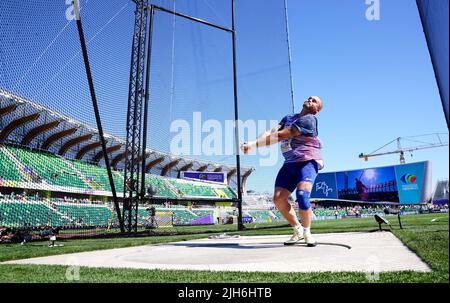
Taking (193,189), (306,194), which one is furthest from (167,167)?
(306,194)

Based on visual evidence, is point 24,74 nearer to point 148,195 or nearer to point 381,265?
point 148,195

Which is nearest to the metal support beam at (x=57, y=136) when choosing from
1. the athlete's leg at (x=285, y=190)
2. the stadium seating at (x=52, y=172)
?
the stadium seating at (x=52, y=172)

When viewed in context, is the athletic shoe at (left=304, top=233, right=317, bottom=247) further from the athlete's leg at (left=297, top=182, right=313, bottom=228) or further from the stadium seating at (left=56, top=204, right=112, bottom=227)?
the stadium seating at (left=56, top=204, right=112, bottom=227)

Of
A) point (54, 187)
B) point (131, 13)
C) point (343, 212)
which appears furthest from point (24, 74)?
point (343, 212)

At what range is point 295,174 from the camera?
12.9 feet

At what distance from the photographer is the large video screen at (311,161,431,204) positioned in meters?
50.8

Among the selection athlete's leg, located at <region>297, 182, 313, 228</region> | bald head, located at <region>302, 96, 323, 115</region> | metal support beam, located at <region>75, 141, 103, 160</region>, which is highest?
metal support beam, located at <region>75, 141, 103, 160</region>

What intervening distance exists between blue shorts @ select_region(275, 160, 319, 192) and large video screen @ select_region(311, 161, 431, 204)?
52.8 meters

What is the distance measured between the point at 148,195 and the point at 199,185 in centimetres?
3464

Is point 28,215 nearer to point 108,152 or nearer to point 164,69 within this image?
point 108,152

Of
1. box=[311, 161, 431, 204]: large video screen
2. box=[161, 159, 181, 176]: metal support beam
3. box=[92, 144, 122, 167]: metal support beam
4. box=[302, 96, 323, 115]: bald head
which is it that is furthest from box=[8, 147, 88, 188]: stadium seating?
box=[311, 161, 431, 204]: large video screen

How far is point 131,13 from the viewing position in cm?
934

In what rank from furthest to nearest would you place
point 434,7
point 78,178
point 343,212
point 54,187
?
point 343,212
point 78,178
point 54,187
point 434,7

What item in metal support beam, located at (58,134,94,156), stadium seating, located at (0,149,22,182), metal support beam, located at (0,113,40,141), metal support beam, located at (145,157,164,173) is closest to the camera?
metal support beam, located at (0,113,40,141)
